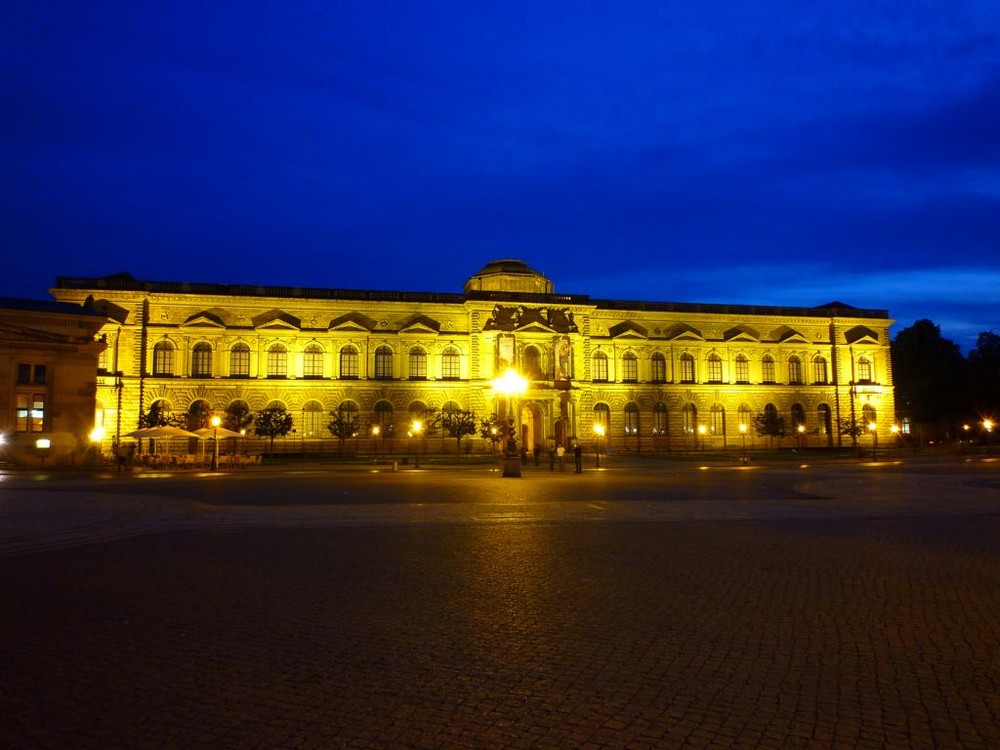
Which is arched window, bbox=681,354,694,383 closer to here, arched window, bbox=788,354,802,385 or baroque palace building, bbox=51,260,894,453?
baroque palace building, bbox=51,260,894,453

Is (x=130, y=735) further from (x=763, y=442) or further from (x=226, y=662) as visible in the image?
(x=763, y=442)

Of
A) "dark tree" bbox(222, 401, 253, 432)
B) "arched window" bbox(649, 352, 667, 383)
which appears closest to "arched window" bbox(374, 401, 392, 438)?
"dark tree" bbox(222, 401, 253, 432)

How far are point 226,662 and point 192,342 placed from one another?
64.7m

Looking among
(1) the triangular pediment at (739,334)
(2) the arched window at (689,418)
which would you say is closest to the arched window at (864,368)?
(1) the triangular pediment at (739,334)

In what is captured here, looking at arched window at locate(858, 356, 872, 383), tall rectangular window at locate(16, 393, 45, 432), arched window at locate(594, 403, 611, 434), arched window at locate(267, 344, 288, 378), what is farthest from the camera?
arched window at locate(858, 356, 872, 383)

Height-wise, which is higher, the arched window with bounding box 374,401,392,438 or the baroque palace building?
the baroque palace building

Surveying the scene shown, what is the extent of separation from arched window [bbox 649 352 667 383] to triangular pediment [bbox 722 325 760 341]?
7.22 m

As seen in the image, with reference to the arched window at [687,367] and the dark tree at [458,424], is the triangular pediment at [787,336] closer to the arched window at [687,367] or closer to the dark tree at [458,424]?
the arched window at [687,367]

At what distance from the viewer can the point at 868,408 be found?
80000 mm

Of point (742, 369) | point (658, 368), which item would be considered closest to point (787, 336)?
point (742, 369)

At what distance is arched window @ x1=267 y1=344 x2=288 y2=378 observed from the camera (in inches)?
2672

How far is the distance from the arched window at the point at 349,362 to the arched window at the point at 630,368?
2568cm

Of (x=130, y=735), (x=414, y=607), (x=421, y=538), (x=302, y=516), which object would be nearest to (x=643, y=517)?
(x=421, y=538)

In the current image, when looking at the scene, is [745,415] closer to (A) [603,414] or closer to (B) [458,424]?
(A) [603,414]
